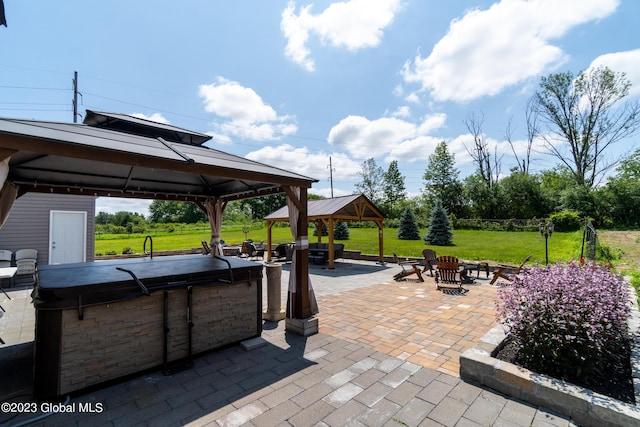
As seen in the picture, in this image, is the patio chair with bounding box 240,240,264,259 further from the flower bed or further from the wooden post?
the flower bed

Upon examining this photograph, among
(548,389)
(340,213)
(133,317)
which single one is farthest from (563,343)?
(340,213)

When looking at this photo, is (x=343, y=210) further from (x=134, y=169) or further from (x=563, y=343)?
(x=563, y=343)

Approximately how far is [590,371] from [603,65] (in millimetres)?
32543

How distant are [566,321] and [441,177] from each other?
34.9m

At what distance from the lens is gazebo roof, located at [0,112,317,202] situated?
2.64 metres

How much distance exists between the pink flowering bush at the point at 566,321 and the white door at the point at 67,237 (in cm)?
1197

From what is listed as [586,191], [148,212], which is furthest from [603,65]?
[148,212]

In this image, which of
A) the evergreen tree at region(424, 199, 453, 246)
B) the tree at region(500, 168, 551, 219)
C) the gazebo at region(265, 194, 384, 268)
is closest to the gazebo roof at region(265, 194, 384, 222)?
the gazebo at region(265, 194, 384, 268)

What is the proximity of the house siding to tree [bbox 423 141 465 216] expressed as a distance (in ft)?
103

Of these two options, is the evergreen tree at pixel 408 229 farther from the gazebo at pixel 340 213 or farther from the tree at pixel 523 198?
the tree at pixel 523 198

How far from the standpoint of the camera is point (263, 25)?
8727mm

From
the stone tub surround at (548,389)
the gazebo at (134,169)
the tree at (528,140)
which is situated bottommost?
the stone tub surround at (548,389)

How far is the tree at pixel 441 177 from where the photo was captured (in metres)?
32.3

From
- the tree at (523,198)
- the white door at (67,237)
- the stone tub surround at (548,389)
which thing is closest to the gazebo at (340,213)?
the white door at (67,237)
